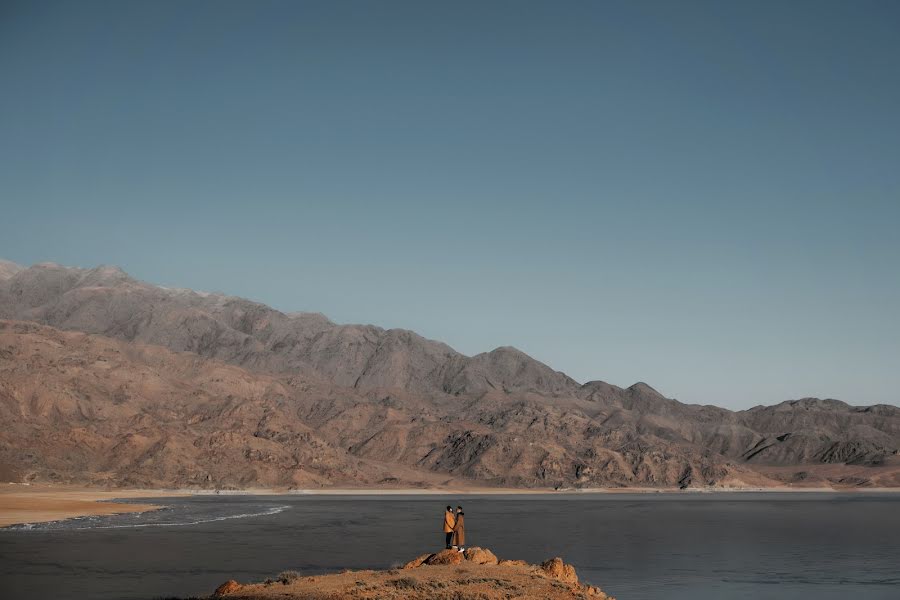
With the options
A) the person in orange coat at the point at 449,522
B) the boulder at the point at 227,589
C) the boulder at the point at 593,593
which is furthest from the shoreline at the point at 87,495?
the boulder at the point at 593,593

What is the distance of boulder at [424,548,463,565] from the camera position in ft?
123

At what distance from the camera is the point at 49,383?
168250 millimetres

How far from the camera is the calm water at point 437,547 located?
41.7 m

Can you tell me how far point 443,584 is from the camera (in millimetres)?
32125

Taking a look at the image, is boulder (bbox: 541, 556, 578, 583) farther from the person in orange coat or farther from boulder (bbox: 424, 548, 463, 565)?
the person in orange coat

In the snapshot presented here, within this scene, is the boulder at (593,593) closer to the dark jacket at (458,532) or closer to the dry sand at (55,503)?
the dark jacket at (458,532)

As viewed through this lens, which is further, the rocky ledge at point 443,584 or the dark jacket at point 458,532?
the dark jacket at point 458,532

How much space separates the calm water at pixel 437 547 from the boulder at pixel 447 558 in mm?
7658

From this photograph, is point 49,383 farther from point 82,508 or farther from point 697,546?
point 697,546

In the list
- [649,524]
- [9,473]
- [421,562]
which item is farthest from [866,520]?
[9,473]

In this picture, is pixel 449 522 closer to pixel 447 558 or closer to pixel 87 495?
pixel 447 558

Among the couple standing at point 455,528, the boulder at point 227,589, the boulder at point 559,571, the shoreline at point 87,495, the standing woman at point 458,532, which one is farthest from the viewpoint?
the shoreline at point 87,495

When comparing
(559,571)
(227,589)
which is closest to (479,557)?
(559,571)

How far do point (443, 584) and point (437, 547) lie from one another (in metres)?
29.1
